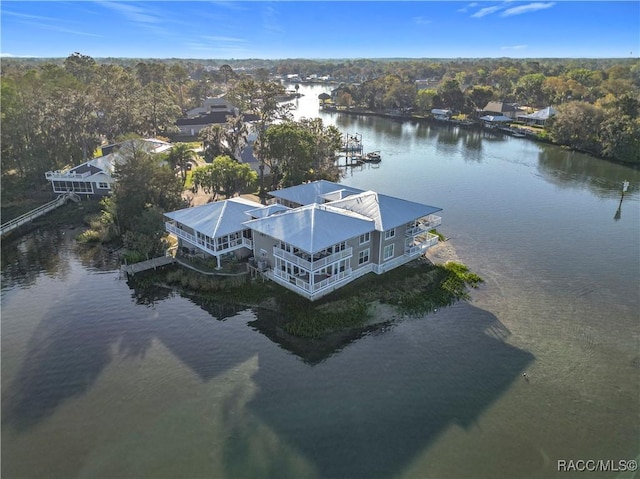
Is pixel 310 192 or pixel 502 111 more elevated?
pixel 502 111

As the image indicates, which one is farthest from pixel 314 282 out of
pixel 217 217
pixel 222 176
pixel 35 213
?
pixel 35 213

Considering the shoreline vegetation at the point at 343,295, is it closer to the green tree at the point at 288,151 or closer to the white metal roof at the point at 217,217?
the white metal roof at the point at 217,217

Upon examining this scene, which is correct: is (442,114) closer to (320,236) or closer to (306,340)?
(320,236)

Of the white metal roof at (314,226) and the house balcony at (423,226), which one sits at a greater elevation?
the white metal roof at (314,226)

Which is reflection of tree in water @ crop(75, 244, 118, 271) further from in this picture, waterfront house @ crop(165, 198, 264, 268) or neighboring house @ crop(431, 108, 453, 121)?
neighboring house @ crop(431, 108, 453, 121)

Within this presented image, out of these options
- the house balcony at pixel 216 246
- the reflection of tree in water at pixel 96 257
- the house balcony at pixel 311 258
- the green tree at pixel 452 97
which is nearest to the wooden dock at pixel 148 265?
the house balcony at pixel 216 246

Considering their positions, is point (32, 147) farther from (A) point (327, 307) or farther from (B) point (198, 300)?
(A) point (327, 307)
